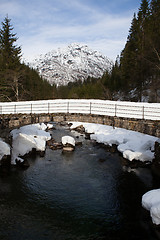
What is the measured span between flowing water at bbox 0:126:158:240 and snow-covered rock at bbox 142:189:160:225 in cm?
67

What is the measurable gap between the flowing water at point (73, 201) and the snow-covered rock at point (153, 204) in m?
0.67

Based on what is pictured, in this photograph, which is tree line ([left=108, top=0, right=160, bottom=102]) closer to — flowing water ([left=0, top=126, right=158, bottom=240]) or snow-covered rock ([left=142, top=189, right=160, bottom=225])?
flowing water ([left=0, top=126, right=158, bottom=240])

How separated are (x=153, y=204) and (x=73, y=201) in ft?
17.6

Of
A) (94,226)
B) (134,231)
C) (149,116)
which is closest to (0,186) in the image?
(94,226)

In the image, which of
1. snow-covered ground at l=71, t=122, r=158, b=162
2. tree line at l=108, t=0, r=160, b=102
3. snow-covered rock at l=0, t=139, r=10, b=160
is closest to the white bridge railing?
snow-covered rock at l=0, t=139, r=10, b=160

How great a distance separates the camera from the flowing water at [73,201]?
10.2 m

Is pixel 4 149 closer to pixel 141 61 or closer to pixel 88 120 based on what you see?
pixel 88 120

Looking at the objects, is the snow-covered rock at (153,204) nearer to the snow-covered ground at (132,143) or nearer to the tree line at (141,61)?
the snow-covered ground at (132,143)

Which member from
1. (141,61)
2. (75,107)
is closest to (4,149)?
(75,107)

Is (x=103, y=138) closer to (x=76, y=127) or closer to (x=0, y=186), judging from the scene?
(x=76, y=127)

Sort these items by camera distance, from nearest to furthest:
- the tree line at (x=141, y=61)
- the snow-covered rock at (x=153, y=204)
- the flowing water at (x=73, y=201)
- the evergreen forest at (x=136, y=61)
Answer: the snow-covered rock at (x=153, y=204), the flowing water at (x=73, y=201), the evergreen forest at (x=136, y=61), the tree line at (x=141, y=61)

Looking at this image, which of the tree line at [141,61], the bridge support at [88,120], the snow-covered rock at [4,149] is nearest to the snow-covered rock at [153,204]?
the bridge support at [88,120]

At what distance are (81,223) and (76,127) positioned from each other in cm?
2768

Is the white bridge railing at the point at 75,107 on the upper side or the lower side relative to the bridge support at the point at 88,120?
upper
